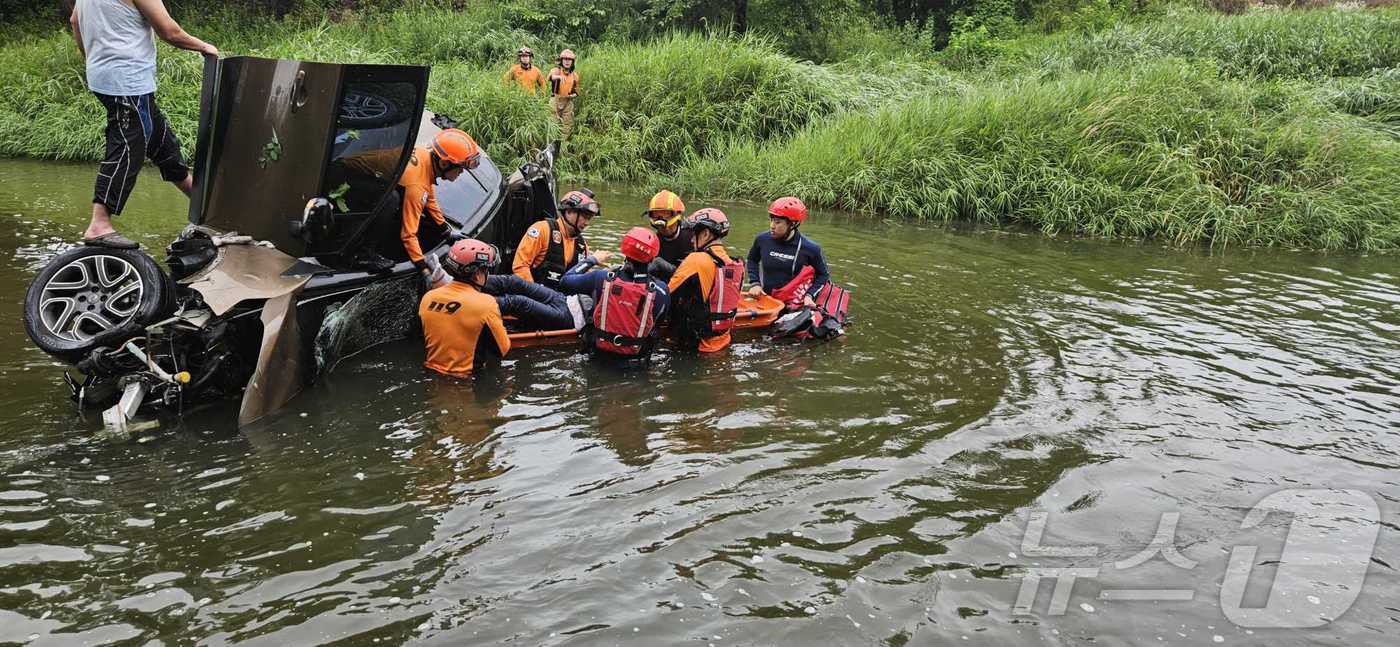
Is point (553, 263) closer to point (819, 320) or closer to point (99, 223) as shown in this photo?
point (819, 320)

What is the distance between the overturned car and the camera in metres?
4.89

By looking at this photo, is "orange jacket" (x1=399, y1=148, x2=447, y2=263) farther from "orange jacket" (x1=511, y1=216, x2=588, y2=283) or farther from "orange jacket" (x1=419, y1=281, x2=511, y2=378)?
"orange jacket" (x1=511, y1=216, x2=588, y2=283)

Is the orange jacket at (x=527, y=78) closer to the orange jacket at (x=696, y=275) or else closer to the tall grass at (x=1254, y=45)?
the tall grass at (x=1254, y=45)

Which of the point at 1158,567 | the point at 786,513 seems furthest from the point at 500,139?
the point at 1158,567

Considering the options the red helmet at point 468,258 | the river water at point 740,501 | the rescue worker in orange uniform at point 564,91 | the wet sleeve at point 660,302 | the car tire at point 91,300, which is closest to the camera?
the river water at point 740,501

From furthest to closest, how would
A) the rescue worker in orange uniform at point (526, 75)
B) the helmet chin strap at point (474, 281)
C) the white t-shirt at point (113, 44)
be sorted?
1. the rescue worker in orange uniform at point (526, 75)
2. the helmet chin strap at point (474, 281)
3. the white t-shirt at point (113, 44)

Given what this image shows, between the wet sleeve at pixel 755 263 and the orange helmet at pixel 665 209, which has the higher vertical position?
the orange helmet at pixel 665 209

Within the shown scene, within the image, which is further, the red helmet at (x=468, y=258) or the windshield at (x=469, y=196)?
the windshield at (x=469, y=196)

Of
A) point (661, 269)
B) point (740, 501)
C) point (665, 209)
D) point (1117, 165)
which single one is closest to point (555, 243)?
point (665, 209)

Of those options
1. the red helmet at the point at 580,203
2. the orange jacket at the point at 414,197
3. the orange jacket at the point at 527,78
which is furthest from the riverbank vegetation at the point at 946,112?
the orange jacket at the point at 414,197

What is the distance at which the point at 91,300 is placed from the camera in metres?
4.93

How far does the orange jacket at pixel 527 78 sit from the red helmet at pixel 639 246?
34.2 ft

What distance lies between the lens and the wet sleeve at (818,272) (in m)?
7.89

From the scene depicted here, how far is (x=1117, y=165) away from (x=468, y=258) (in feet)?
36.1
